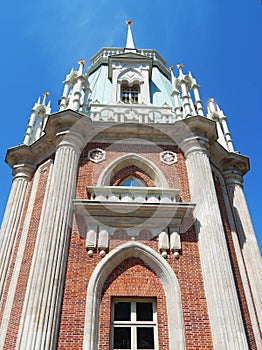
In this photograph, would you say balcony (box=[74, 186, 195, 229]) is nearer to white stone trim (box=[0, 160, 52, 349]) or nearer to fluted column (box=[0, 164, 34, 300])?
white stone trim (box=[0, 160, 52, 349])

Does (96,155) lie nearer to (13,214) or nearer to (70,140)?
(70,140)

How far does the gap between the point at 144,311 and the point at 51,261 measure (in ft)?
11.0

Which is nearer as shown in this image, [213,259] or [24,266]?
[213,259]

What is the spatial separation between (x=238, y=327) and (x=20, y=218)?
30.1 ft

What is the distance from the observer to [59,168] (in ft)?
43.2

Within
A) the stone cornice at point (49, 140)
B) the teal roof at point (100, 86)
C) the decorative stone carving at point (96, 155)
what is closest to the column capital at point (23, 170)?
the stone cornice at point (49, 140)

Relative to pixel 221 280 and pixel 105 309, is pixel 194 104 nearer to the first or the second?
pixel 221 280

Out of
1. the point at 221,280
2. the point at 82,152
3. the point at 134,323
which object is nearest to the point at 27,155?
the point at 82,152

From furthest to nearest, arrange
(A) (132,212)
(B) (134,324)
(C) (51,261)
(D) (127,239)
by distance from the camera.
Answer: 1. (A) (132,212)
2. (D) (127,239)
3. (C) (51,261)
4. (B) (134,324)

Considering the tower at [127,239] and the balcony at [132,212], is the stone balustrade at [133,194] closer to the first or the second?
the tower at [127,239]

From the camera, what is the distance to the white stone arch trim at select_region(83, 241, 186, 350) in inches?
390

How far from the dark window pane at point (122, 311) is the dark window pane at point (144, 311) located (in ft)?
0.95

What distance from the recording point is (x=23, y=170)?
1573cm

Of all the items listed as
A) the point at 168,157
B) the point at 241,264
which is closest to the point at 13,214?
the point at 168,157
